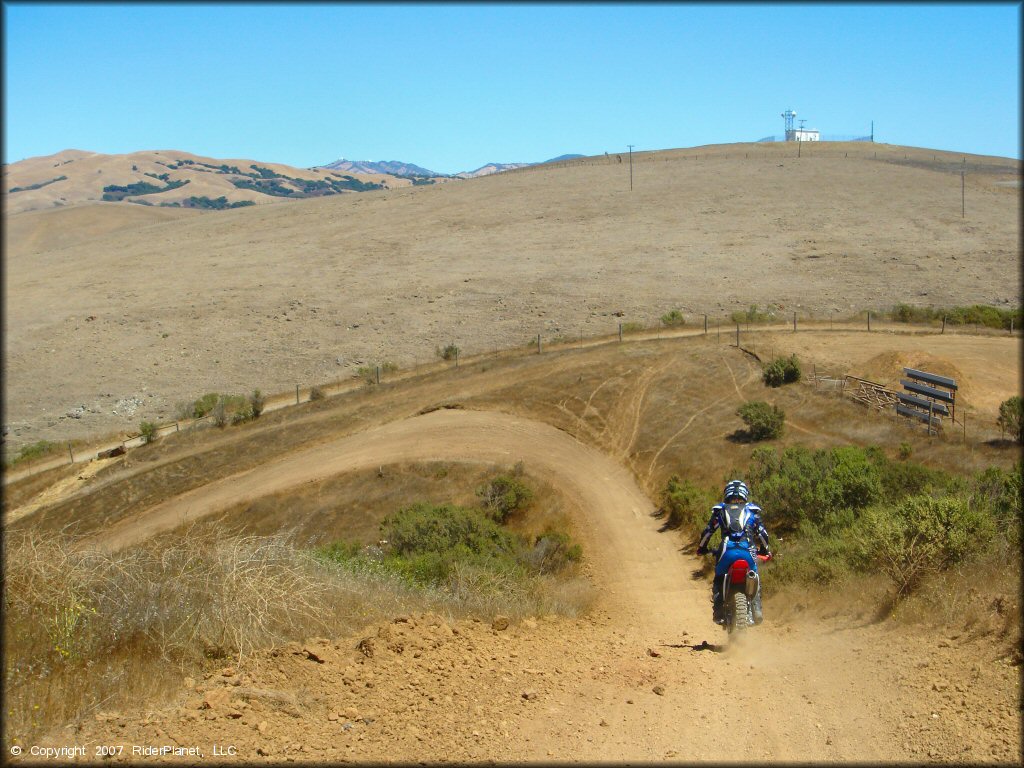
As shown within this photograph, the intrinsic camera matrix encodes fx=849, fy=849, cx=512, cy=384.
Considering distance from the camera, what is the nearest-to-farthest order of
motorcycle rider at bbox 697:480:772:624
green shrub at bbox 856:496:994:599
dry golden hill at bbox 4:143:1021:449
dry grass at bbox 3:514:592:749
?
dry grass at bbox 3:514:592:749 → motorcycle rider at bbox 697:480:772:624 → green shrub at bbox 856:496:994:599 → dry golden hill at bbox 4:143:1021:449

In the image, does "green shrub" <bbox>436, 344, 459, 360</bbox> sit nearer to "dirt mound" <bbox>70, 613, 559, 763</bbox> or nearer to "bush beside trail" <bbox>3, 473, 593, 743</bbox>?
"bush beside trail" <bbox>3, 473, 593, 743</bbox>

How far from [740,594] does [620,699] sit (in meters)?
2.46

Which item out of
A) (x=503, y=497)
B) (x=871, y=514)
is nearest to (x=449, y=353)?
(x=503, y=497)

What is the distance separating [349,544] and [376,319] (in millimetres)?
33526

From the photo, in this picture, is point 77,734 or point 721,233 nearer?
point 77,734

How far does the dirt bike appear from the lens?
345 inches

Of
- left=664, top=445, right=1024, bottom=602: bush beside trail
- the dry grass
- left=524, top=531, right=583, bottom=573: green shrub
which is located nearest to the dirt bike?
left=664, top=445, right=1024, bottom=602: bush beside trail

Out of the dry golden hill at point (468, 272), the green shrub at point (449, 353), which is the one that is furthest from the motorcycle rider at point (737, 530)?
the green shrub at point (449, 353)

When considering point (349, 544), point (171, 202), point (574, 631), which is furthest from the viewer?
point (171, 202)

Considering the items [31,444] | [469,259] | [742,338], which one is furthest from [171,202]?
[742,338]

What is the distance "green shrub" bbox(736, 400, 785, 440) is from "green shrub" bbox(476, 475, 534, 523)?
18.7 feet

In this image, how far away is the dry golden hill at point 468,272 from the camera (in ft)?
143

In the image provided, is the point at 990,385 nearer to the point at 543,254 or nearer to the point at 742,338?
the point at 742,338

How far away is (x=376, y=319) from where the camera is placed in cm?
4934
